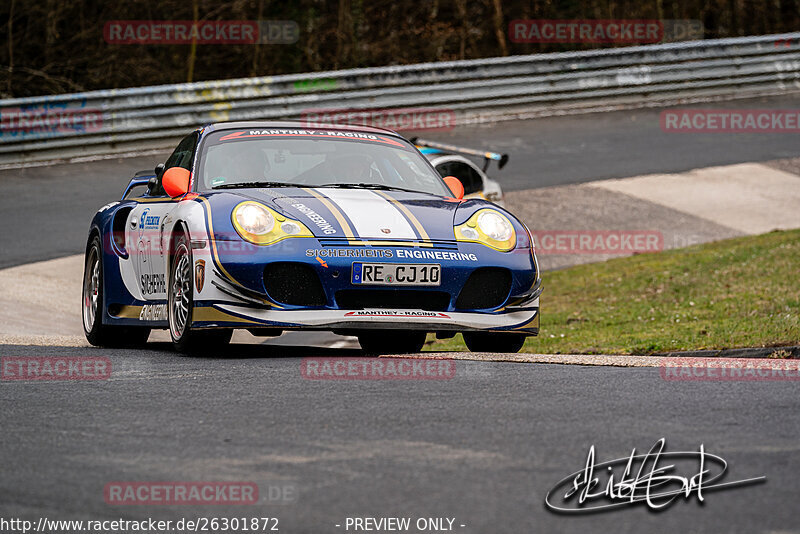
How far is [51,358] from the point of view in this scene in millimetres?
7145

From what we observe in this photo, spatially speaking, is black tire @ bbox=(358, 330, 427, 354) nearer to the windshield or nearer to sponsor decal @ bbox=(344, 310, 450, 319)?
the windshield

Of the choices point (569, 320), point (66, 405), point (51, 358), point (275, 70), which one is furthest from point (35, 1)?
point (66, 405)

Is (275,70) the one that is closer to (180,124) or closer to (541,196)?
(180,124)

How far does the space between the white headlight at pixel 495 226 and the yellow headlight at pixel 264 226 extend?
40.4 inches

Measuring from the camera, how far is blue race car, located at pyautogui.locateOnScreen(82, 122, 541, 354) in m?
6.70

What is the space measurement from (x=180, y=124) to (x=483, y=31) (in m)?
11.7
